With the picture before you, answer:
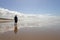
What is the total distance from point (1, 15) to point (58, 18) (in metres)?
14.5

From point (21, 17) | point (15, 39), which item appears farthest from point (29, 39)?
point (21, 17)

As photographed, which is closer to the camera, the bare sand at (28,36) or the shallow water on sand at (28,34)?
the bare sand at (28,36)

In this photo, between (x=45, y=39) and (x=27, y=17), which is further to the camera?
(x=27, y=17)

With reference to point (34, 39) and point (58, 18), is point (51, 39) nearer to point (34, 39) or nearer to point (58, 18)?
point (34, 39)

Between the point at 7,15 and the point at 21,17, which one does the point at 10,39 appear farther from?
the point at 7,15

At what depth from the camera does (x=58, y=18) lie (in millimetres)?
23625

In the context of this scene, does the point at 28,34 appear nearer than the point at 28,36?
No

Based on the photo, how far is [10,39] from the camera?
24.8ft

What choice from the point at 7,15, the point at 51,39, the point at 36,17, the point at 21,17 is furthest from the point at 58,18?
the point at 51,39

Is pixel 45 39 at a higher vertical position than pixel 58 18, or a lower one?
lower

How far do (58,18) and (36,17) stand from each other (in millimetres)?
6446

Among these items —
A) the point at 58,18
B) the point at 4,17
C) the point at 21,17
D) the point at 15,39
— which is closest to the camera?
the point at 15,39

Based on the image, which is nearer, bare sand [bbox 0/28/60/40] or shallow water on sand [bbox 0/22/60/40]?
bare sand [bbox 0/28/60/40]

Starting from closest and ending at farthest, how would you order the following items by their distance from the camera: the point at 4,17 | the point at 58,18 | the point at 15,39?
1. the point at 15,39
2. the point at 58,18
3. the point at 4,17
